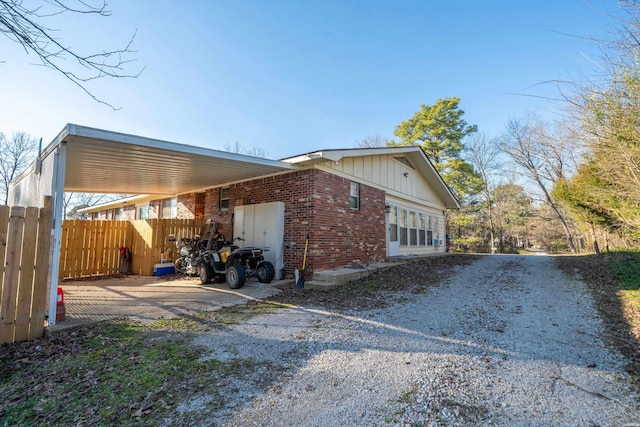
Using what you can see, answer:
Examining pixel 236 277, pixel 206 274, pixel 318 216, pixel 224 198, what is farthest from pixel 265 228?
pixel 224 198

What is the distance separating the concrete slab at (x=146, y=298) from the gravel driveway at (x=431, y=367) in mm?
Answer: 1442

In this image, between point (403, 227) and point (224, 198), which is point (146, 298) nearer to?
point (224, 198)

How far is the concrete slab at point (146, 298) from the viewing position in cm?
488

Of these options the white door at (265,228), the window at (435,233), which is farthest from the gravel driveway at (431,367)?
the window at (435,233)

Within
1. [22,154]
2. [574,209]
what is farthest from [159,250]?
[22,154]

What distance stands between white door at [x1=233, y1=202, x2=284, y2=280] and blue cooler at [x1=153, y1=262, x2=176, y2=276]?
2443 millimetres

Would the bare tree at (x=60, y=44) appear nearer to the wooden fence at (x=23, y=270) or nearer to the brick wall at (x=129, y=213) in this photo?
the wooden fence at (x=23, y=270)

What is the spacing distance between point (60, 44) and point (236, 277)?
5315 mm

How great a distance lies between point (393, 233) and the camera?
39.0 ft

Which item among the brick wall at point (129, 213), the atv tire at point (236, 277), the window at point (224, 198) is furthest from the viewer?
the brick wall at point (129, 213)

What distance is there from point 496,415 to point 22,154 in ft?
116

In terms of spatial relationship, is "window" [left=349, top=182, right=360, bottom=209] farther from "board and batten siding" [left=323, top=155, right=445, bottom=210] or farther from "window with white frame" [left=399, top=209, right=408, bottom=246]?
"window with white frame" [left=399, top=209, right=408, bottom=246]

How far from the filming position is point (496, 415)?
2240 mm

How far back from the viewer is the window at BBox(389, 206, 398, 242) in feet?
38.3
